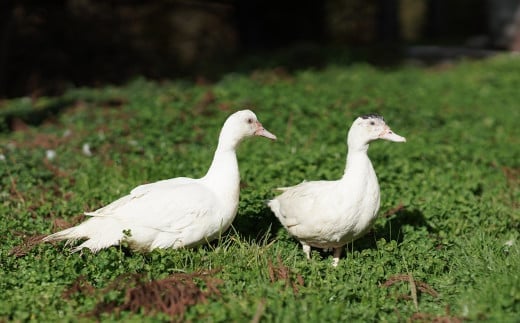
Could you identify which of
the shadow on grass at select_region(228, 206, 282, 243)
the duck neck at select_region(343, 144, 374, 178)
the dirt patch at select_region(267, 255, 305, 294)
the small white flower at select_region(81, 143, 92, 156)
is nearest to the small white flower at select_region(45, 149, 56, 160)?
the small white flower at select_region(81, 143, 92, 156)

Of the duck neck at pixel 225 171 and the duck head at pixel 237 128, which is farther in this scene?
the duck head at pixel 237 128

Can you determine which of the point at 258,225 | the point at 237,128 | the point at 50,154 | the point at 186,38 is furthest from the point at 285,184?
the point at 186,38

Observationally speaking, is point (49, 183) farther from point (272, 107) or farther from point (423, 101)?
point (423, 101)

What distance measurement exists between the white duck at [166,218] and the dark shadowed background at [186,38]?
7240 millimetres

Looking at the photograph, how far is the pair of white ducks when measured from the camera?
5.14m

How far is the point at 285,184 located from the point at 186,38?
979 cm

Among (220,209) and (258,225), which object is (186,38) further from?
(220,209)

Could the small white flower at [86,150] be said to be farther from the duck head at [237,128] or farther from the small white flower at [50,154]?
the duck head at [237,128]

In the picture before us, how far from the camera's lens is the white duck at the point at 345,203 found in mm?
5176

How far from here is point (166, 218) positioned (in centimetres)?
513

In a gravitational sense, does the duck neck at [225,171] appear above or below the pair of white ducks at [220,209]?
above

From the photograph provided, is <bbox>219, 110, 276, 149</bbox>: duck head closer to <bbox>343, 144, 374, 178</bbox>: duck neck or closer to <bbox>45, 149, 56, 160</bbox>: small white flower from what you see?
<bbox>343, 144, 374, 178</bbox>: duck neck

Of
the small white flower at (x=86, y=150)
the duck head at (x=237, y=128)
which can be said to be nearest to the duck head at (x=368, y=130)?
the duck head at (x=237, y=128)

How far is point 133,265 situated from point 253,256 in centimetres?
83
